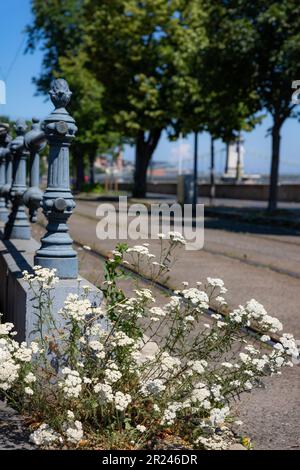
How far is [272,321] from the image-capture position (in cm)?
351

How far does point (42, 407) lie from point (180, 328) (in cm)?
80

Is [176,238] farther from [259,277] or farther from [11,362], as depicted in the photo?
[259,277]

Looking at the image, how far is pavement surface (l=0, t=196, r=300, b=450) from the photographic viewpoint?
13.4 feet

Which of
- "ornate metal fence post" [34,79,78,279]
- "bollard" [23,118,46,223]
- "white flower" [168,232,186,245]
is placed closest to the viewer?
"white flower" [168,232,186,245]

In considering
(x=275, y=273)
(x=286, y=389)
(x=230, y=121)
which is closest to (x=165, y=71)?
(x=230, y=121)

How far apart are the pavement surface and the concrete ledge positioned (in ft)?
1.90

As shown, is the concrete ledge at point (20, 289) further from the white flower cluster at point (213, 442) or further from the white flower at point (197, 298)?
the white flower cluster at point (213, 442)

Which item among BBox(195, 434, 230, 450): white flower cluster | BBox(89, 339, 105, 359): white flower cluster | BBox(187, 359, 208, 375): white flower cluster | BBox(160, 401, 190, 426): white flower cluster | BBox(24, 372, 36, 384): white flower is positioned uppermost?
BBox(89, 339, 105, 359): white flower cluster

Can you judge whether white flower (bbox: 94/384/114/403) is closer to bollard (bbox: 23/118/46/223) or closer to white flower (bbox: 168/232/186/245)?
white flower (bbox: 168/232/186/245)

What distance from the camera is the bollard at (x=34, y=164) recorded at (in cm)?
593

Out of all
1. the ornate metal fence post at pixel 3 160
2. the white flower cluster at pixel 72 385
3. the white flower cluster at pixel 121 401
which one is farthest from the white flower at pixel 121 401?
the ornate metal fence post at pixel 3 160

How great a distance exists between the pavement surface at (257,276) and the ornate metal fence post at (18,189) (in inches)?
39.6

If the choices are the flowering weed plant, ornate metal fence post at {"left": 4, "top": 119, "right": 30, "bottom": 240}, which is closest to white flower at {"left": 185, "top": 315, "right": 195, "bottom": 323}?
the flowering weed plant
